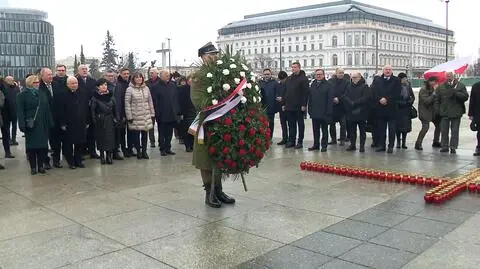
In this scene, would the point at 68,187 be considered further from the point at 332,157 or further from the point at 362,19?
the point at 362,19

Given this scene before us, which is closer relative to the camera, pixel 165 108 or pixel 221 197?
pixel 221 197

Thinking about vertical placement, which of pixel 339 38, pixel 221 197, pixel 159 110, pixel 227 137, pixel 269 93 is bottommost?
pixel 221 197

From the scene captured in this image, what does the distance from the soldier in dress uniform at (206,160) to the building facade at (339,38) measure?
11723cm

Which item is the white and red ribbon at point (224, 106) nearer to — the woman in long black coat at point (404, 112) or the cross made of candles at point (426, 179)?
the cross made of candles at point (426, 179)

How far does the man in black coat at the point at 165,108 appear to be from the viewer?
11.1 meters

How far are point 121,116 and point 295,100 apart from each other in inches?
160

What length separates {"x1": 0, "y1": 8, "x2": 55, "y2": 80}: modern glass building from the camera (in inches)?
3819

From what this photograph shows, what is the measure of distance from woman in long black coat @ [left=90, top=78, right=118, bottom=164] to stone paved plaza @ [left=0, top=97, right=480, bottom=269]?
109cm

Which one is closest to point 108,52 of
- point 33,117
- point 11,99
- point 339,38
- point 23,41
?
point 23,41

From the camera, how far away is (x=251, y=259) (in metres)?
4.53

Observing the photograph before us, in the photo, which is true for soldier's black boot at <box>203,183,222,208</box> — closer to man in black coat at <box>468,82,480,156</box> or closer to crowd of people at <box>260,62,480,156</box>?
crowd of people at <box>260,62,480,156</box>

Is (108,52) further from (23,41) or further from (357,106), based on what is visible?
(357,106)

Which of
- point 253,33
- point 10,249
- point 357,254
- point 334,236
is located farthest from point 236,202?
point 253,33

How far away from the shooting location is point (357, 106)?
11.3m
